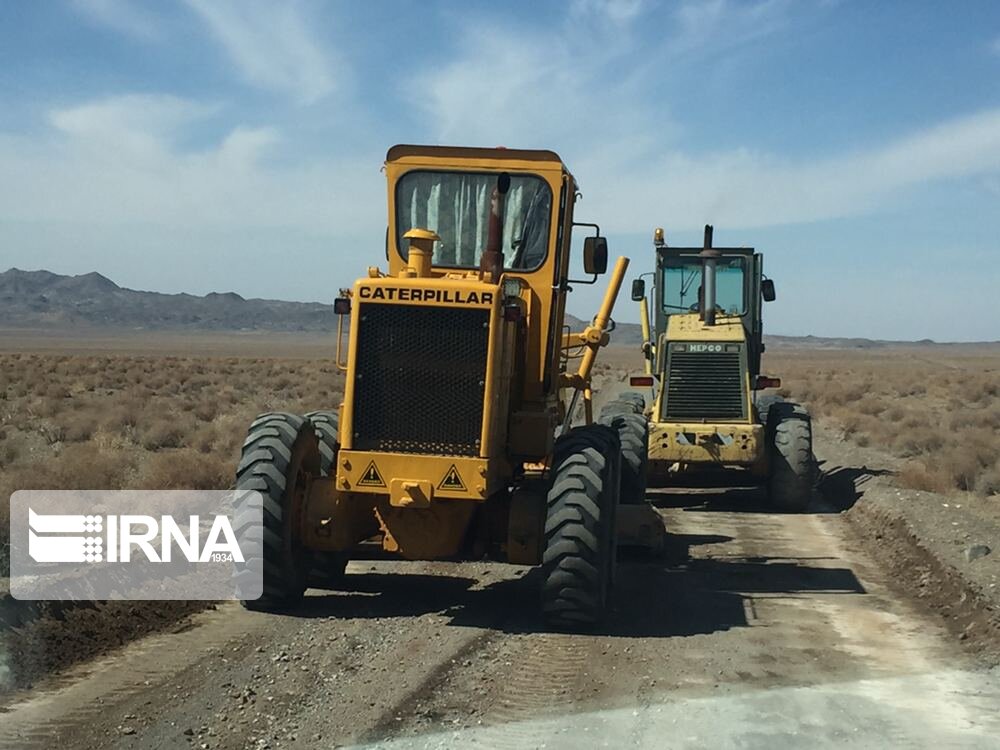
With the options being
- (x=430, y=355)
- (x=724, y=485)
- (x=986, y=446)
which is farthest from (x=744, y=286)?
(x=430, y=355)

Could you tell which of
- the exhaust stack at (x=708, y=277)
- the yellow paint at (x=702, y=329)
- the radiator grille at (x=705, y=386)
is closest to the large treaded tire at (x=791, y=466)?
the radiator grille at (x=705, y=386)

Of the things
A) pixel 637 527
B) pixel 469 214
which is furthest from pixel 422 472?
pixel 637 527

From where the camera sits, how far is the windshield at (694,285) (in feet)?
52.5

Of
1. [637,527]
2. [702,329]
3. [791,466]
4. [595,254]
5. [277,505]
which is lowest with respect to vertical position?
[637,527]

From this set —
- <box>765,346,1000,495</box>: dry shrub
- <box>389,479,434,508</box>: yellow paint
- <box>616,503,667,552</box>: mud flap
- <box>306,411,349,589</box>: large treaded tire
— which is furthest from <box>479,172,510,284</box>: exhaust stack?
<box>765,346,1000,495</box>: dry shrub

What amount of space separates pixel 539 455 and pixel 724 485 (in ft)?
28.8

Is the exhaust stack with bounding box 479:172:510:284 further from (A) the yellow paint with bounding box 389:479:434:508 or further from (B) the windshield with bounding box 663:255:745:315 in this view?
(B) the windshield with bounding box 663:255:745:315

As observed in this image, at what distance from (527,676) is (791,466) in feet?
27.0

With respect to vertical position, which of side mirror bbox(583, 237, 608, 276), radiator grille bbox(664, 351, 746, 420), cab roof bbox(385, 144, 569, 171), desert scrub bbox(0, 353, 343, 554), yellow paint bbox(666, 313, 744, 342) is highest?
cab roof bbox(385, 144, 569, 171)

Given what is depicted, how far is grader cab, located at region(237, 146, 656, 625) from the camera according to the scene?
26.6 ft

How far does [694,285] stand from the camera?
16156 millimetres

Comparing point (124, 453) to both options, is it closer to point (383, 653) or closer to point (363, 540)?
point (363, 540)

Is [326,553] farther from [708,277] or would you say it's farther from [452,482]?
[708,277]

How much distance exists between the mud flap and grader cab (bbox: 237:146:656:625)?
0.08m
